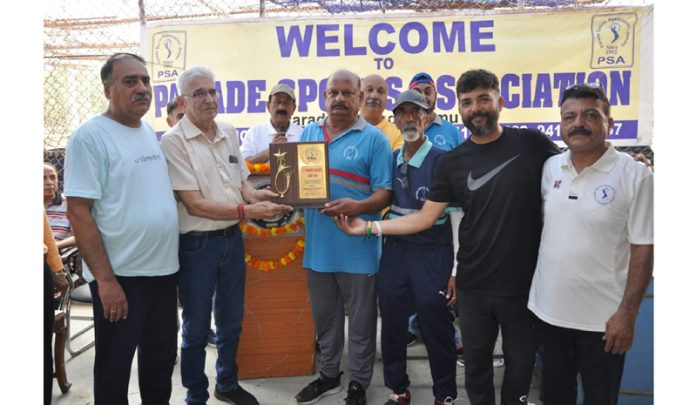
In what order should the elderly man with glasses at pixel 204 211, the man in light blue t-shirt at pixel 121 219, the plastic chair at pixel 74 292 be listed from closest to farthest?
the man in light blue t-shirt at pixel 121 219 < the elderly man with glasses at pixel 204 211 < the plastic chair at pixel 74 292

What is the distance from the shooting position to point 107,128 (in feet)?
8.50

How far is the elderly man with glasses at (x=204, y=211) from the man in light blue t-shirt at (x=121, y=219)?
20 cm

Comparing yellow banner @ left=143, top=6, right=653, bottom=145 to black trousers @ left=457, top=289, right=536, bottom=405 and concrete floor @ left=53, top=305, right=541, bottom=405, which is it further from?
black trousers @ left=457, top=289, right=536, bottom=405

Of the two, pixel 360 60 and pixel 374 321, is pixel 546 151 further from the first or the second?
pixel 360 60

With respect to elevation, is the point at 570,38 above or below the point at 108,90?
above

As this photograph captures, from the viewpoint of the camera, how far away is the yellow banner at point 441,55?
17.3 feet

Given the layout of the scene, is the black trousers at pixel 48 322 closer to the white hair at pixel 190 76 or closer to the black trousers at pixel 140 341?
the black trousers at pixel 140 341

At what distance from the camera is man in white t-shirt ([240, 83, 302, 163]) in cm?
447

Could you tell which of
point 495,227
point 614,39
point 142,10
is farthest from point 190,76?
point 614,39

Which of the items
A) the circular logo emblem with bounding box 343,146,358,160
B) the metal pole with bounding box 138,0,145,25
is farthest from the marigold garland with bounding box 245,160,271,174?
the metal pole with bounding box 138,0,145,25

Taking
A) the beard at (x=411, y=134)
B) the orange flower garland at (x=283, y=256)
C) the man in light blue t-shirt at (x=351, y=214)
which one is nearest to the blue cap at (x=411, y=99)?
the beard at (x=411, y=134)

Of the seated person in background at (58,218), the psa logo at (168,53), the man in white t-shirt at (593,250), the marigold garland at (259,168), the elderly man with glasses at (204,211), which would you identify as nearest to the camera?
the man in white t-shirt at (593,250)

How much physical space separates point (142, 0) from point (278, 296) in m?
3.71

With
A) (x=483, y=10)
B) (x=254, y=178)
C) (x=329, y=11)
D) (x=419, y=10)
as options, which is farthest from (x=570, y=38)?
(x=254, y=178)
